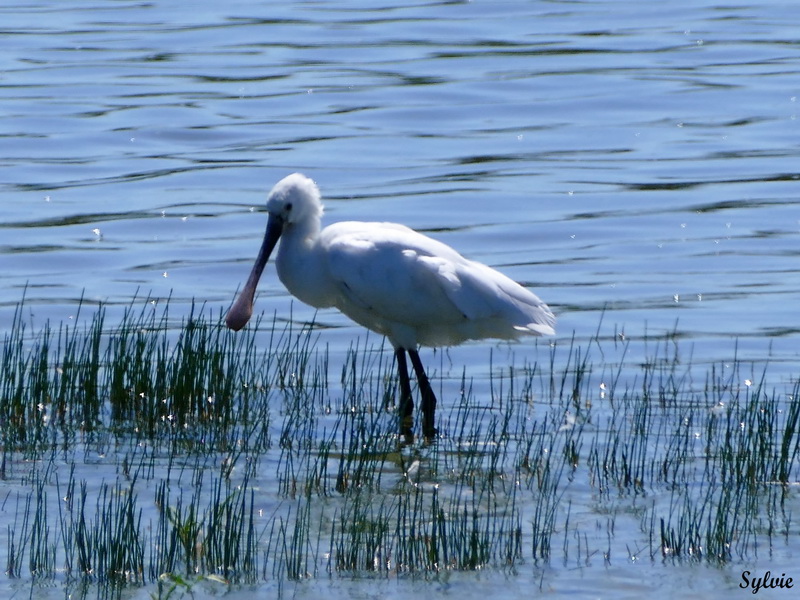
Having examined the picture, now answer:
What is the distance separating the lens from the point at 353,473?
8656 millimetres

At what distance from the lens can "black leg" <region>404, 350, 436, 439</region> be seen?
10031mm

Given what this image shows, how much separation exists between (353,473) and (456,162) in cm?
1218

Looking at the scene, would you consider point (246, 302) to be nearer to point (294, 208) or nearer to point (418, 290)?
point (294, 208)

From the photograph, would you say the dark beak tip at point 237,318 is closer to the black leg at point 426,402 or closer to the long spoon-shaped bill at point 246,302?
the long spoon-shaped bill at point 246,302

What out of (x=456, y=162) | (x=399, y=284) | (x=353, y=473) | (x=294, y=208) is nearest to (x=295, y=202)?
(x=294, y=208)

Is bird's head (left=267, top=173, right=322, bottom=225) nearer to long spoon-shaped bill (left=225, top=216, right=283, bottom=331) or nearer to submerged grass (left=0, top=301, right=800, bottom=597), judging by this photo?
long spoon-shaped bill (left=225, top=216, right=283, bottom=331)

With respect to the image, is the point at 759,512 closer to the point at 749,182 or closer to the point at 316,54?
the point at 749,182

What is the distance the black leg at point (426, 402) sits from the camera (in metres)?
10.0

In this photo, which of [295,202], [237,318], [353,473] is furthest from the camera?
[237,318]

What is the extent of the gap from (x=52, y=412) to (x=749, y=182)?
11.1 meters

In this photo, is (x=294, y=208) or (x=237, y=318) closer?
(x=294, y=208)

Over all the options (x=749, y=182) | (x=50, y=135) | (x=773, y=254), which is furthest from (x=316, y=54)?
(x=773, y=254)

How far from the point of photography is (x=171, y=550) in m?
7.02

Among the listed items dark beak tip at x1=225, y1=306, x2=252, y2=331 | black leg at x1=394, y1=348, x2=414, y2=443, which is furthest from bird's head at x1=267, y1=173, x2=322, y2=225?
black leg at x1=394, y1=348, x2=414, y2=443
